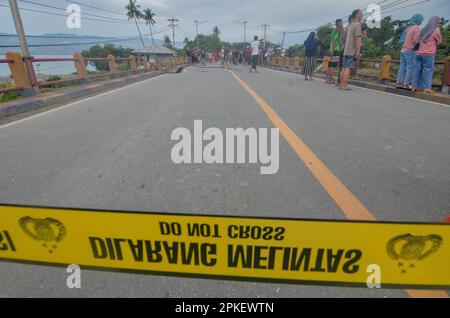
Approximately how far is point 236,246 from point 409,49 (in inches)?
330

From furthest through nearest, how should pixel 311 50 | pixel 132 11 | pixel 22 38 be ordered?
1. pixel 132 11
2. pixel 311 50
3. pixel 22 38

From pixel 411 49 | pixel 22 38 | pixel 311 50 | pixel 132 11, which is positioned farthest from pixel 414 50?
pixel 132 11

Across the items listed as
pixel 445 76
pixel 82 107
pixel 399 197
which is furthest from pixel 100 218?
pixel 445 76

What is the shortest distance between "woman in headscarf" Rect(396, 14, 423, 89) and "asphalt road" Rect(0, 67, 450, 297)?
344 cm

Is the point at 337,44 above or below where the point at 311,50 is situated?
above

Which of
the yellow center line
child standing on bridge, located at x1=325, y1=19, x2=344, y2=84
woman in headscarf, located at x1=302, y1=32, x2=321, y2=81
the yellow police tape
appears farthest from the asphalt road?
woman in headscarf, located at x1=302, y1=32, x2=321, y2=81

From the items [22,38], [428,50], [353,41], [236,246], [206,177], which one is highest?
[22,38]

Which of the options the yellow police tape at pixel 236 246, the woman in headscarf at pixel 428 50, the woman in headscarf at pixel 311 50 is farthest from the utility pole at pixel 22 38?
the woman in headscarf at pixel 311 50

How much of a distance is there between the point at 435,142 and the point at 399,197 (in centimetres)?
186

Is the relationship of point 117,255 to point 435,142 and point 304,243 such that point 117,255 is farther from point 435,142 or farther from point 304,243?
point 435,142

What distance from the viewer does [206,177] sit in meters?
2.46

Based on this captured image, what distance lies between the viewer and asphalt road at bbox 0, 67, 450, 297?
1.33 meters

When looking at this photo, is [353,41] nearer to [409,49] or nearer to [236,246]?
[409,49]

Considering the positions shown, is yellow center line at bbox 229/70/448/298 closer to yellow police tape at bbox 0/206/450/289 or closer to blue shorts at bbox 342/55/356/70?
yellow police tape at bbox 0/206/450/289
